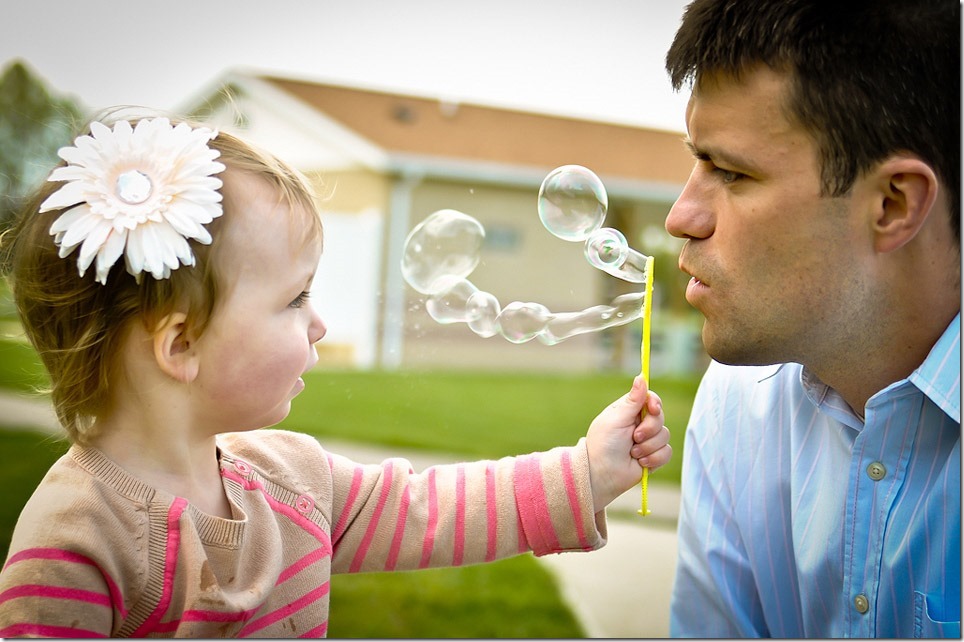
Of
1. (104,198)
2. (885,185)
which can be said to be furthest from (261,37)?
(885,185)

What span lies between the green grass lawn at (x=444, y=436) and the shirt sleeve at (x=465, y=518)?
1.47ft

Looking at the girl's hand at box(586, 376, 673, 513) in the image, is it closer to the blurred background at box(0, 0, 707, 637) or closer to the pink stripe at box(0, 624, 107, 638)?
the blurred background at box(0, 0, 707, 637)

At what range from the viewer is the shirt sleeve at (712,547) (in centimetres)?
163

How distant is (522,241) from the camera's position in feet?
14.0

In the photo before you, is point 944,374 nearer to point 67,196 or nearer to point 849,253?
point 849,253

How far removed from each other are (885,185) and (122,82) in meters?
2.72

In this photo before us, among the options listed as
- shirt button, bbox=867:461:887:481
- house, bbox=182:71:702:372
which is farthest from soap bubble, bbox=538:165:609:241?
house, bbox=182:71:702:372

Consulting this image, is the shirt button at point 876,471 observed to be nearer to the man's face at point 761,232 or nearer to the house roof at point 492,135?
the man's face at point 761,232

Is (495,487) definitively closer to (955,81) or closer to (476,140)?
(955,81)

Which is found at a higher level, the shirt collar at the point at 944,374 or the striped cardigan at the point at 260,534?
the shirt collar at the point at 944,374

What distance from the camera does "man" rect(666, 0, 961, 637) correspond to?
4.28ft

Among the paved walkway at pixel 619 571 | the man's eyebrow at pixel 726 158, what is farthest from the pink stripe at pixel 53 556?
the paved walkway at pixel 619 571

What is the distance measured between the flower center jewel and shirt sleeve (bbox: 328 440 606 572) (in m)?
0.50

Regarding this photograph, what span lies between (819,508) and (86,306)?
1.22 metres
